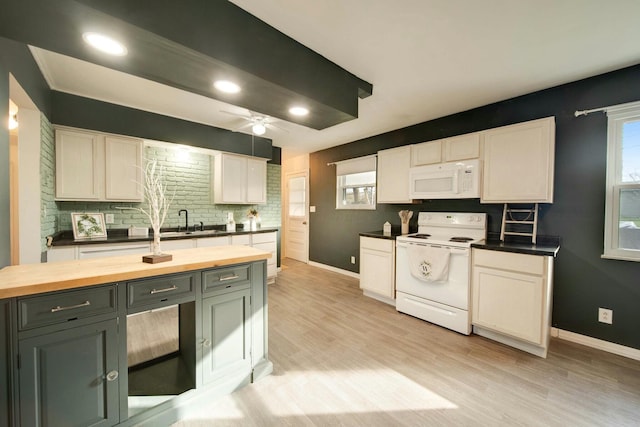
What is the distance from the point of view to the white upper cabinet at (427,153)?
3150mm

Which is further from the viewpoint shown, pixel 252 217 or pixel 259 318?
pixel 252 217

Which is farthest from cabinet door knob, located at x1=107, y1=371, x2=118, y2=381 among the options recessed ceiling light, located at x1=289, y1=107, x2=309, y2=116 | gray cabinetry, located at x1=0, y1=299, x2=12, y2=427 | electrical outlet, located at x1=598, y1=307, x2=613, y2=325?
electrical outlet, located at x1=598, y1=307, x2=613, y2=325

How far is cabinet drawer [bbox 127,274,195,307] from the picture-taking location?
1420mm

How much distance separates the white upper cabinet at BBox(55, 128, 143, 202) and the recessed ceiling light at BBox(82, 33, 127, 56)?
6.02 ft

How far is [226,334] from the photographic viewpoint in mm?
1768

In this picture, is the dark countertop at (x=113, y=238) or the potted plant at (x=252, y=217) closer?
the dark countertop at (x=113, y=238)

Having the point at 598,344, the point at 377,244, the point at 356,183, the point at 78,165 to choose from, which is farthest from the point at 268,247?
the point at 598,344

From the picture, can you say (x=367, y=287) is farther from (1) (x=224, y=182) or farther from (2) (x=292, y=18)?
(2) (x=292, y=18)

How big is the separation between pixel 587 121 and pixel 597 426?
Answer: 2547 millimetres

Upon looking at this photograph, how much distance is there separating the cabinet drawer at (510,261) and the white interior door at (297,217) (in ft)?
12.4

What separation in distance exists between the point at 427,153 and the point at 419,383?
257cm

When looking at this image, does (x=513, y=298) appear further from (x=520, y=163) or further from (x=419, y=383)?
(x=520, y=163)

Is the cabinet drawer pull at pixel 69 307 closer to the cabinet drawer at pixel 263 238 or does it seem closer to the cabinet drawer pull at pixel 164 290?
the cabinet drawer pull at pixel 164 290

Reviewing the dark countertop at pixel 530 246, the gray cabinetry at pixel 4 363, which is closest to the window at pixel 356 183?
the dark countertop at pixel 530 246
